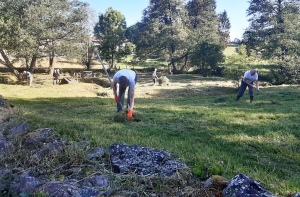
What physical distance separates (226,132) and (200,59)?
3336 centimetres

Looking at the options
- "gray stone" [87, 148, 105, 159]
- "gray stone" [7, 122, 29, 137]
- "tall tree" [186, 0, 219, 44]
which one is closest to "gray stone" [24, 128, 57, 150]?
"gray stone" [7, 122, 29, 137]

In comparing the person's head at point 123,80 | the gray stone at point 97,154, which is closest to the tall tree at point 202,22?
the person's head at point 123,80

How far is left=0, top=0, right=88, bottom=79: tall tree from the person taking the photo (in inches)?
1071

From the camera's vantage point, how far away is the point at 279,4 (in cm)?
3638

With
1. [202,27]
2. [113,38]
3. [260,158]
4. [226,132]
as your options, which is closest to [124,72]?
[226,132]

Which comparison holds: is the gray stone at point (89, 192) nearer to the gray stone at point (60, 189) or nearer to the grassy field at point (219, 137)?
the gray stone at point (60, 189)

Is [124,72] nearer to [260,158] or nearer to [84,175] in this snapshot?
[260,158]

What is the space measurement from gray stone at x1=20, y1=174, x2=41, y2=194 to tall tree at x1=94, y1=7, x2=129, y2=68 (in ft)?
130

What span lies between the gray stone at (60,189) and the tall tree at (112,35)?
3979 cm

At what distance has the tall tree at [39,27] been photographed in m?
27.2

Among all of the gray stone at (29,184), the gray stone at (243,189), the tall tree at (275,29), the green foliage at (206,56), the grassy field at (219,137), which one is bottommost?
A: the grassy field at (219,137)

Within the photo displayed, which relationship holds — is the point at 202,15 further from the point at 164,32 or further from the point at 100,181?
the point at 100,181

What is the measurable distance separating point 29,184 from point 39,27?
2806 centimetres

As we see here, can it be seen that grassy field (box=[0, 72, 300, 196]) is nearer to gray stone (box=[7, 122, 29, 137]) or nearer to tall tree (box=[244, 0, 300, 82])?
gray stone (box=[7, 122, 29, 137])
